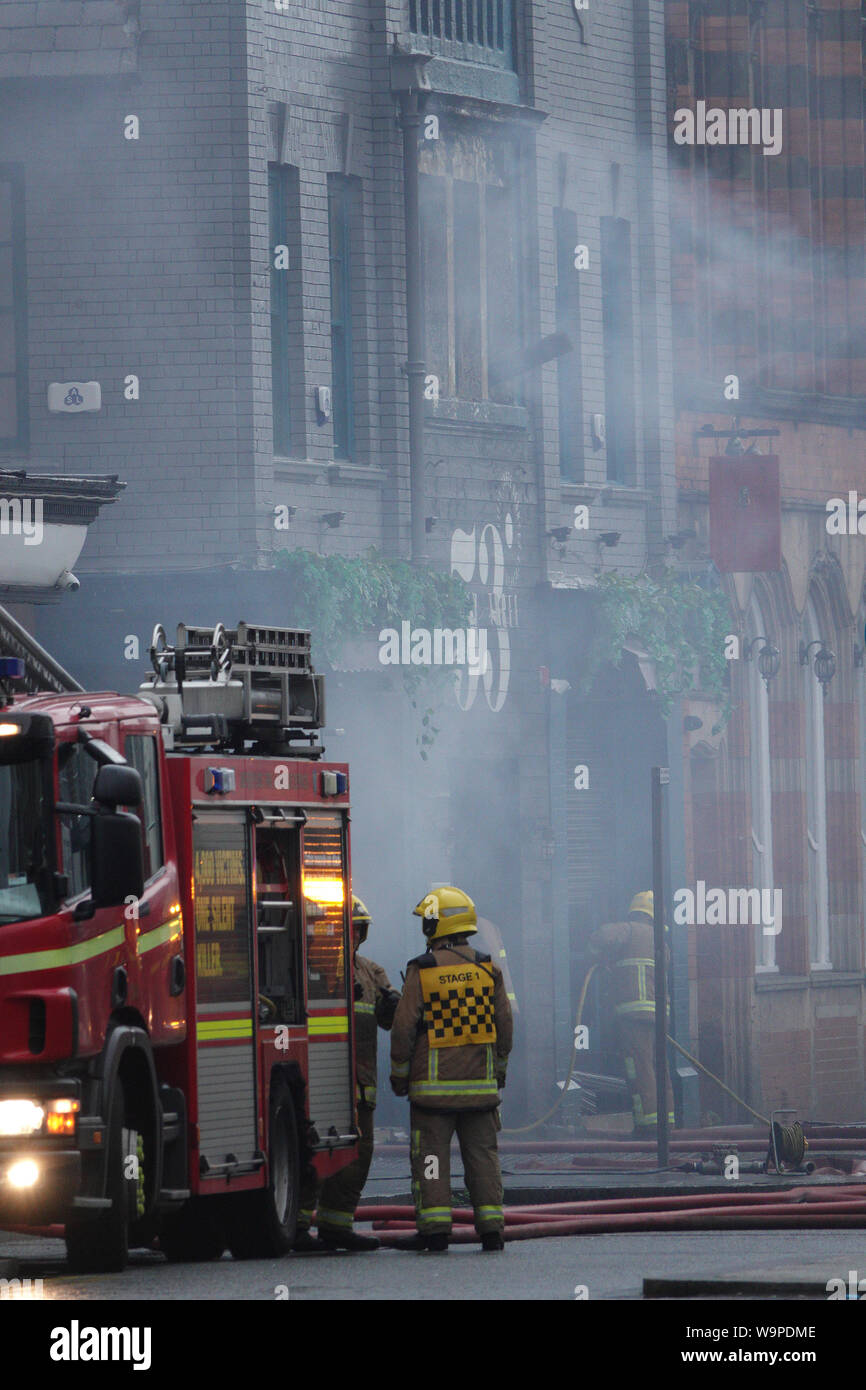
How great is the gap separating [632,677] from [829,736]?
4463mm

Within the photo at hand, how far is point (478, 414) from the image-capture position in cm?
2525

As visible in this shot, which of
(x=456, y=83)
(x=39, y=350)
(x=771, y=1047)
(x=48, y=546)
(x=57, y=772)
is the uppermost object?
(x=456, y=83)

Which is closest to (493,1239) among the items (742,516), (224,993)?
(224,993)

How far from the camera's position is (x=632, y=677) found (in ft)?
87.5

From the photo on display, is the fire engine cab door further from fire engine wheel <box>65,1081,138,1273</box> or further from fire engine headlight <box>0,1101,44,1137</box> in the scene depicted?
fire engine headlight <box>0,1101,44,1137</box>

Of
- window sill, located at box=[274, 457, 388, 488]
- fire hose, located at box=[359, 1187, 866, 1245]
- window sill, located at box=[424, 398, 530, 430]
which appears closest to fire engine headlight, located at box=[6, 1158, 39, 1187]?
fire hose, located at box=[359, 1187, 866, 1245]

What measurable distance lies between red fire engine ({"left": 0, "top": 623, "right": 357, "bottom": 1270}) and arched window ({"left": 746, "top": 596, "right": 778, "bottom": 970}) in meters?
15.1

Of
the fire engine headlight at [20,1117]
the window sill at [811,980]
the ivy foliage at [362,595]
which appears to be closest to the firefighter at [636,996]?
the ivy foliage at [362,595]

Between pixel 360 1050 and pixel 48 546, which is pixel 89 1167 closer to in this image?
pixel 360 1050

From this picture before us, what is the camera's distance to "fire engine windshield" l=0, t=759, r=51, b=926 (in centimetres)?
1130

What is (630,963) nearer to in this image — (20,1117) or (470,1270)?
(470,1270)

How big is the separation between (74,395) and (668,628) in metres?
6.45
